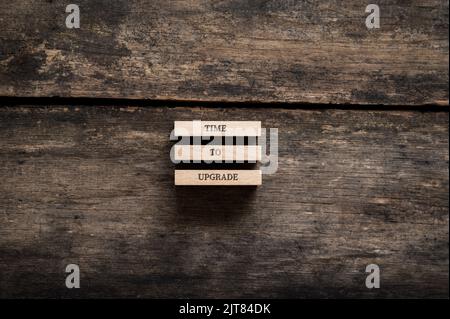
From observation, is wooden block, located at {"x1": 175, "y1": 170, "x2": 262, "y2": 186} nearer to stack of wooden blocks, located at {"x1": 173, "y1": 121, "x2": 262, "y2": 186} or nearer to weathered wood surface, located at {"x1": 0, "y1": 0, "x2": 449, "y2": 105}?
stack of wooden blocks, located at {"x1": 173, "y1": 121, "x2": 262, "y2": 186}

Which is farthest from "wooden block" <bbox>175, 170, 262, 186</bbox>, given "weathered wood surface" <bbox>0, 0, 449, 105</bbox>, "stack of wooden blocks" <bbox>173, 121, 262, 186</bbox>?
"weathered wood surface" <bbox>0, 0, 449, 105</bbox>

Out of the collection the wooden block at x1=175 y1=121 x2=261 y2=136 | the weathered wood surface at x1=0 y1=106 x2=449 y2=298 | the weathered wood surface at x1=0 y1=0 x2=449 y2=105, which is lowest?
the weathered wood surface at x1=0 y1=106 x2=449 y2=298

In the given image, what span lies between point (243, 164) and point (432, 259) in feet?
1.01

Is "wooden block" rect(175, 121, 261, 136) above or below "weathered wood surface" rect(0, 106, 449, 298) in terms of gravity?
above

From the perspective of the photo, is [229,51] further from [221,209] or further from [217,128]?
[221,209]

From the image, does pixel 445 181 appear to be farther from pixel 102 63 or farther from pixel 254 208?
pixel 102 63

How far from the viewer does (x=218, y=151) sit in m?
0.57

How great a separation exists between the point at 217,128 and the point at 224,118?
3 cm

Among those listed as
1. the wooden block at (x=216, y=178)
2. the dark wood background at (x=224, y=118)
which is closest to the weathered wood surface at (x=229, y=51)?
the dark wood background at (x=224, y=118)

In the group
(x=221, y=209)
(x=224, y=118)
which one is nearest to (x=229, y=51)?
(x=224, y=118)

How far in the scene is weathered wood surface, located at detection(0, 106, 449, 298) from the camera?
59cm

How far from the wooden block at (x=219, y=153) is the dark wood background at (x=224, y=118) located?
32 millimetres
